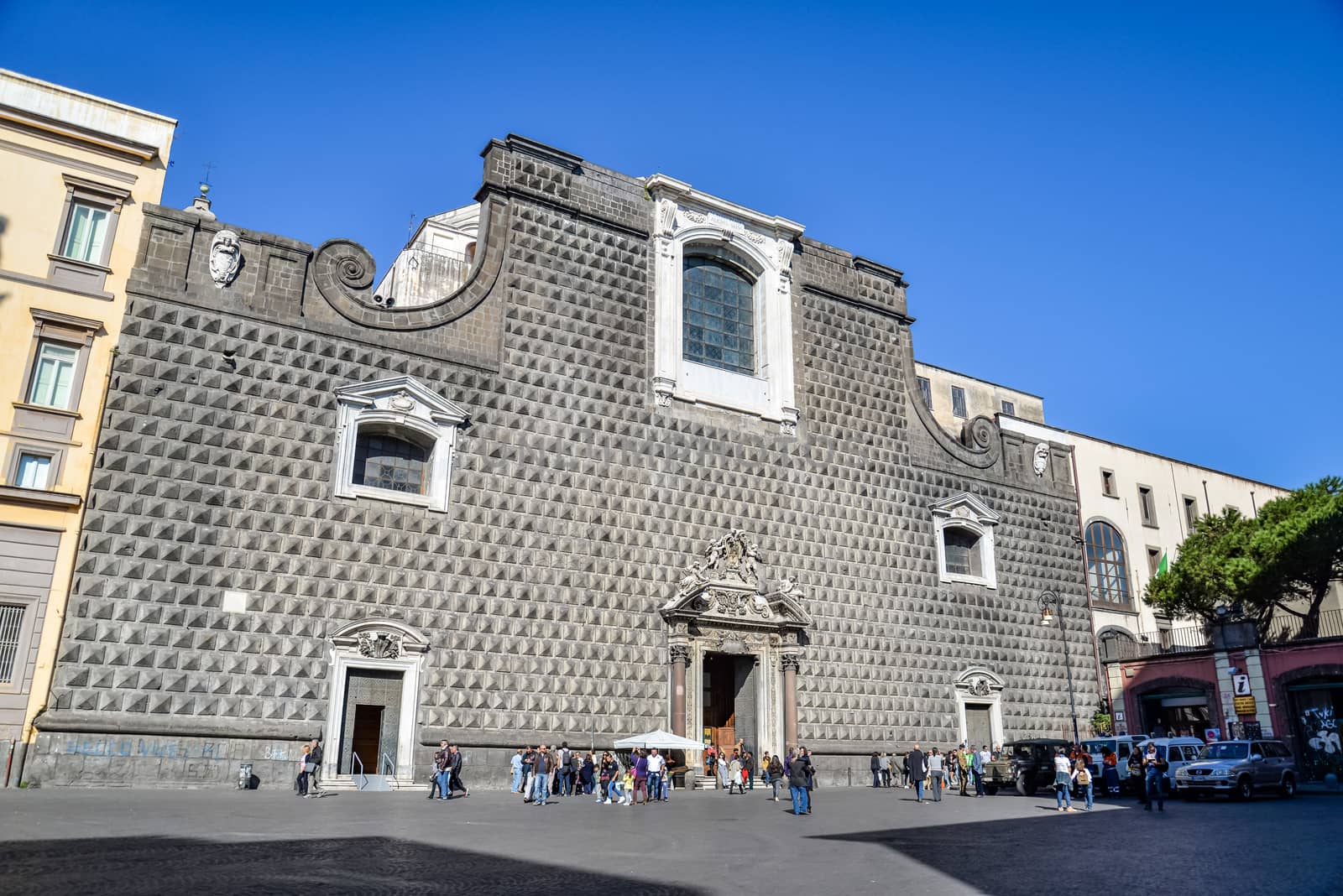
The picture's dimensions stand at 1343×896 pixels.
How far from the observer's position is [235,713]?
16.5m

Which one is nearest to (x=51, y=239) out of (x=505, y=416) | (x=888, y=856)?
(x=505, y=416)

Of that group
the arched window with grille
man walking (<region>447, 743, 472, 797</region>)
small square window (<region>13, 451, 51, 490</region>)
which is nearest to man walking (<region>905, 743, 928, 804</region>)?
man walking (<region>447, 743, 472, 797</region>)

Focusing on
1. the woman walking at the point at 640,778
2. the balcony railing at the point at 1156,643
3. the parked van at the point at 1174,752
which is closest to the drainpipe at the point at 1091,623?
the balcony railing at the point at 1156,643

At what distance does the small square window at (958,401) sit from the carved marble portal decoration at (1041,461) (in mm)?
6659

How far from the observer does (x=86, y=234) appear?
58.0 ft

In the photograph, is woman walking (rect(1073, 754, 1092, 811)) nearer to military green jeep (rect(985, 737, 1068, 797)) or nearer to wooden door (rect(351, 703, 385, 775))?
military green jeep (rect(985, 737, 1068, 797))

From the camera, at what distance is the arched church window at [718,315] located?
2442cm

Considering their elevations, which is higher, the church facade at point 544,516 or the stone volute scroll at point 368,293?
the stone volute scroll at point 368,293

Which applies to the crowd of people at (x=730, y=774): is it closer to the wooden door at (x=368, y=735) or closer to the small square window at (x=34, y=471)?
the wooden door at (x=368, y=735)

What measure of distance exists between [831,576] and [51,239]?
17.4 meters

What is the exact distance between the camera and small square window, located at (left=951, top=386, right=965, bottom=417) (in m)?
36.3

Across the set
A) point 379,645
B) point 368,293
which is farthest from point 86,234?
point 379,645

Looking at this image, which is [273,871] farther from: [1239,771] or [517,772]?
[1239,771]

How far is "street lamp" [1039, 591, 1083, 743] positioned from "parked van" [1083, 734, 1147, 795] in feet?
14.0
